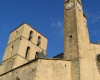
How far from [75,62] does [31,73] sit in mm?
3715

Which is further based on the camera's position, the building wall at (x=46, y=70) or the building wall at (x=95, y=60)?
the building wall at (x=95, y=60)

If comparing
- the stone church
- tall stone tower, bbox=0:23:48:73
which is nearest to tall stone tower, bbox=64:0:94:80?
the stone church

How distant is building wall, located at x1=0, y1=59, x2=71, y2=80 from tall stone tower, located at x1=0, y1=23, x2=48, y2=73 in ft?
21.7

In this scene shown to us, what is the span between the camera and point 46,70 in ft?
43.5

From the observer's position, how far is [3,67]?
2195cm

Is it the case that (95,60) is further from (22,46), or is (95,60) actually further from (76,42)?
(22,46)

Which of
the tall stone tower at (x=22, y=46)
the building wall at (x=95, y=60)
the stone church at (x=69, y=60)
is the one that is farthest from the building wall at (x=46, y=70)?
the tall stone tower at (x=22, y=46)

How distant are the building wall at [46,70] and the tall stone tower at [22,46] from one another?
6.61 metres

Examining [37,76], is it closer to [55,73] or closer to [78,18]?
[55,73]

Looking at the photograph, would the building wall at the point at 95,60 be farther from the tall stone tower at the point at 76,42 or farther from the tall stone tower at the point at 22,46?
the tall stone tower at the point at 22,46

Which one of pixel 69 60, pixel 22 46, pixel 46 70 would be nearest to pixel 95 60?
pixel 69 60

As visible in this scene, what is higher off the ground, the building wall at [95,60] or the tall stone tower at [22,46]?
the tall stone tower at [22,46]

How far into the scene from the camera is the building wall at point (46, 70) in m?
13.0

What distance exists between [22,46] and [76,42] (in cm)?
946
